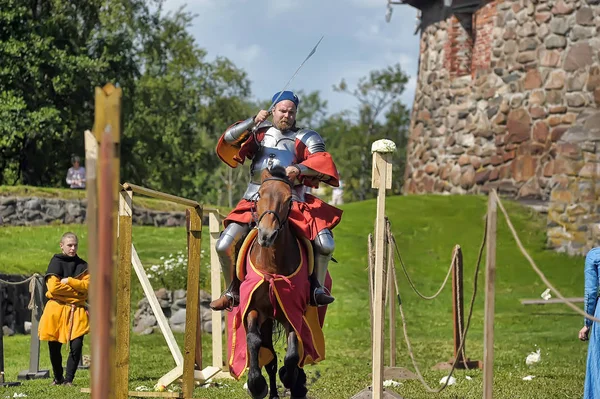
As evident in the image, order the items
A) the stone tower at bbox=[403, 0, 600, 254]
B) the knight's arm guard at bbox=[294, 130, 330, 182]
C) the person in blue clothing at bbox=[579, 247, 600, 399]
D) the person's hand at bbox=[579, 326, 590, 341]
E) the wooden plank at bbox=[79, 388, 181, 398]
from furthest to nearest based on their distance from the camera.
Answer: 1. the stone tower at bbox=[403, 0, 600, 254]
2. the wooden plank at bbox=[79, 388, 181, 398]
3. the knight's arm guard at bbox=[294, 130, 330, 182]
4. the person's hand at bbox=[579, 326, 590, 341]
5. the person in blue clothing at bbox=[579, 247, 600, 399]

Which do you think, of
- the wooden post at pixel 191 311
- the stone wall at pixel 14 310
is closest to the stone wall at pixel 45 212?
the stone wall at pixel 14 310

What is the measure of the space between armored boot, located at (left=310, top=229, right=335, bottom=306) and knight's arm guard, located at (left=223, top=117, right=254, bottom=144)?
1188 millimetres

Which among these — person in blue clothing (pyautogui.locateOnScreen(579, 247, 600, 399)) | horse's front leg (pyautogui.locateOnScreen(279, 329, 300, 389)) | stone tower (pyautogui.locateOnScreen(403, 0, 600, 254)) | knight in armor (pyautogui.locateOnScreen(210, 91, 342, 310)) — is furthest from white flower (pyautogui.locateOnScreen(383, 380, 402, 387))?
stone tower (pyautogui.locateOnScreen(403, 0, 600, 254))

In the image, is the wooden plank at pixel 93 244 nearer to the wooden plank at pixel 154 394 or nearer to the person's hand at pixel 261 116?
the person's hand at pixel 261 116

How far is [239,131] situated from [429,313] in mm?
10726

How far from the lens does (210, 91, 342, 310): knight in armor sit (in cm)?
948

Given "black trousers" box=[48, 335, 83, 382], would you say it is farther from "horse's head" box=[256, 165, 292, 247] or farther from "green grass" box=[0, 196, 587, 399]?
"horse's head" box=[256, 165, 292, 247]

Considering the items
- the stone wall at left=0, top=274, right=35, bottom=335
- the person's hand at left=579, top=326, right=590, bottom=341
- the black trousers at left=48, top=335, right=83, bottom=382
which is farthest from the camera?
the stone wall at left=0, top=274, right=35, bottom=335

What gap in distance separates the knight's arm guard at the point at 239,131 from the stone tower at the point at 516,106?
1542cm

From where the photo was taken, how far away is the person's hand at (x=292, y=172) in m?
9.34

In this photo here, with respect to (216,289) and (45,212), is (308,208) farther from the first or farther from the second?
(45,212)

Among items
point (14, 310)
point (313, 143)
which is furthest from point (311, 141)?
point (14, 310)

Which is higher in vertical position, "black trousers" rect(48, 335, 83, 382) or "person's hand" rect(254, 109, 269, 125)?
"person's hand" rect(254, 109, 269, 125)

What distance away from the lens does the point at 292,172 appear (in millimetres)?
9367
